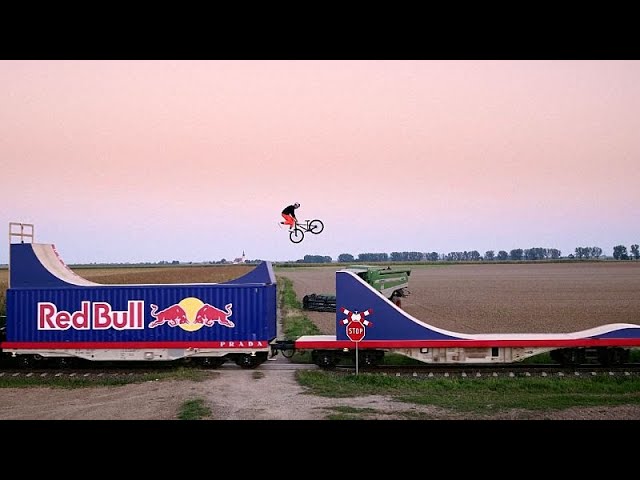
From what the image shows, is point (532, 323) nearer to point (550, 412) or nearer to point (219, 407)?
point (550, 412)

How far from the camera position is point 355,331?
19.4m

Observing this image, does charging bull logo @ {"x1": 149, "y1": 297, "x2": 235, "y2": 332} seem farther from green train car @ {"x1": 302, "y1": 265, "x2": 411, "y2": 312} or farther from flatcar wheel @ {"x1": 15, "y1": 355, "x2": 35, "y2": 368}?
green train car @ {"x1": 302, "y1": 265, "x2": 411, "y2": 312}

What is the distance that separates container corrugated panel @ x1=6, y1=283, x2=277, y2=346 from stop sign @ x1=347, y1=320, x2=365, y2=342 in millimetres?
2746

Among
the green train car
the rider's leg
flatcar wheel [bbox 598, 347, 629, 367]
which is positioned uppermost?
the rider's leg

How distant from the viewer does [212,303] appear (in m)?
20.2

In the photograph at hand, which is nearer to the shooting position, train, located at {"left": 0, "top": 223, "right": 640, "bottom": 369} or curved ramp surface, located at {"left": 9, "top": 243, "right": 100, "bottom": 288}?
train, located at {"left": 0, "top": 223, "right": 640, "bottom": 369}

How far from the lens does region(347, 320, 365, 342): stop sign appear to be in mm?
19406

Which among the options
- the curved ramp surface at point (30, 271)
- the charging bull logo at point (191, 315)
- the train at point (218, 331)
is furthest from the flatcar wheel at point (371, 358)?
the curved ramp surface at point (30, 271)

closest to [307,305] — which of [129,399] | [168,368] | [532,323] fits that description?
[532,323]

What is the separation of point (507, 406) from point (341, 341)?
6017 mm

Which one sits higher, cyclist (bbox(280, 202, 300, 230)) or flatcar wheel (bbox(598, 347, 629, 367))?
cyclist (bbox(280, 202, 300, 230))

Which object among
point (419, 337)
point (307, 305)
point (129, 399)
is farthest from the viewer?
point (307, 305)

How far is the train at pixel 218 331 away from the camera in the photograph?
19641 mm

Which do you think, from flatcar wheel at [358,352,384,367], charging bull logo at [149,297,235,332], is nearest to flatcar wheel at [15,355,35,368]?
charging bull logo at [149,297,235,332]
